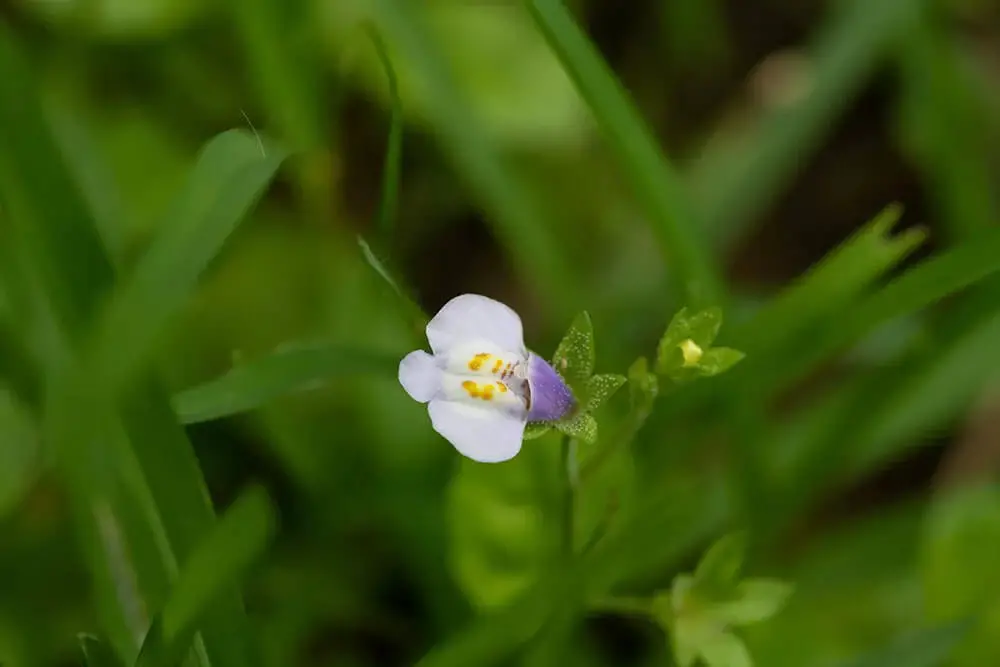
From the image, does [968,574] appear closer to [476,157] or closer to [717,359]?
[717,359]

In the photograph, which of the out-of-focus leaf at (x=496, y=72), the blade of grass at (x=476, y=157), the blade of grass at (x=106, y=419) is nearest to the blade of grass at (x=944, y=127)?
the out-of-focus leaf at (x=496, y=72)

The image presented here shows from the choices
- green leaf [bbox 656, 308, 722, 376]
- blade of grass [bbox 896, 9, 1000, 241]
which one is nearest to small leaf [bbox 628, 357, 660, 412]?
green leaf [bbox 656, 308, 722, 376]

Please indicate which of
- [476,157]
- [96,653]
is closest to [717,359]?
[96,653]

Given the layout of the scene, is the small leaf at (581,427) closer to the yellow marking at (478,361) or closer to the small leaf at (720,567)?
the yellow marking at (478,361)

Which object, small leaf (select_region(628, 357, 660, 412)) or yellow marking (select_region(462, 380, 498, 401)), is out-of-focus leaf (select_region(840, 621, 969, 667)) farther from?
yellow marking (select_region(462, 380, 498, 401))

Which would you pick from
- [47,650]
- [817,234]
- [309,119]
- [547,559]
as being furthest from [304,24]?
[817,234]
